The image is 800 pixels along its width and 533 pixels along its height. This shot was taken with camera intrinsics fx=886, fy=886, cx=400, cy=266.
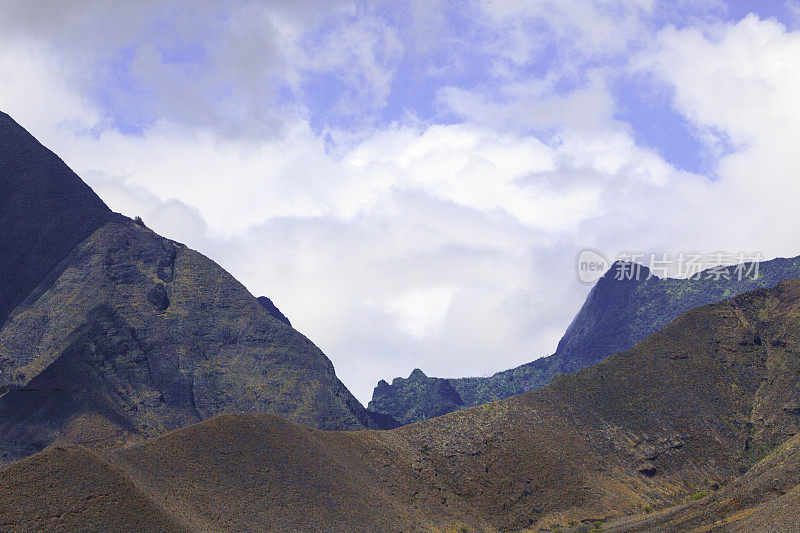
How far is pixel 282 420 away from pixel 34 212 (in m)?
68.0

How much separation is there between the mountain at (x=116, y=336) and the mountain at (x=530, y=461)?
2855cm

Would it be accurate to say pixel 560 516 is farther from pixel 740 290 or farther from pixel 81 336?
pixel 740 290

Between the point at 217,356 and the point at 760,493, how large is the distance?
7498 centimetres

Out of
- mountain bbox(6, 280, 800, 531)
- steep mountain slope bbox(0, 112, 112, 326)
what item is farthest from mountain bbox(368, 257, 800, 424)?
steep mountain slope bbox(0, 112, 112, 326)

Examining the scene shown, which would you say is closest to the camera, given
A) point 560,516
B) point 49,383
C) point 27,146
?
point 560,516

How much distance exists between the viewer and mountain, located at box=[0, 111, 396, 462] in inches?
4013

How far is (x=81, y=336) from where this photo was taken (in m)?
109

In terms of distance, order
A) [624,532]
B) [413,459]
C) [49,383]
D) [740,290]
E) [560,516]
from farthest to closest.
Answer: [740,290]
[49,383]
[413,459]
[560,516]
[624,532]

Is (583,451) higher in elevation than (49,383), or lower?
lower

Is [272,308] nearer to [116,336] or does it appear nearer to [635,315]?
[116,336]

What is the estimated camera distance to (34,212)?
127688 millimetres

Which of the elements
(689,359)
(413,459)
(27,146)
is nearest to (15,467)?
(413,459)

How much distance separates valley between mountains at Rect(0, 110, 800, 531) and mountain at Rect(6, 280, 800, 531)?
200 millimetres

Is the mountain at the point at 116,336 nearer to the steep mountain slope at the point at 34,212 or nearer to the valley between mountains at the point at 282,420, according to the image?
the steep mountain slope at the point at 34,212
